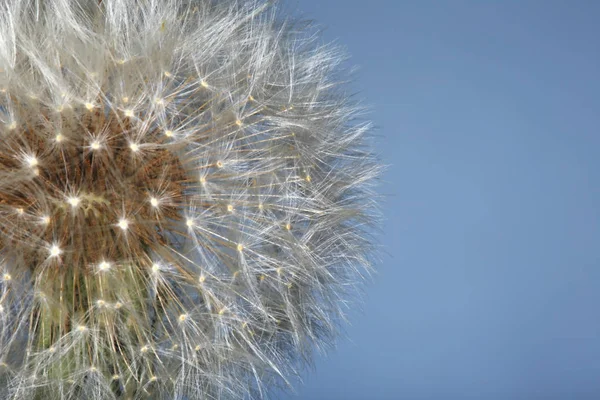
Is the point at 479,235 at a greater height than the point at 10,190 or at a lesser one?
greater

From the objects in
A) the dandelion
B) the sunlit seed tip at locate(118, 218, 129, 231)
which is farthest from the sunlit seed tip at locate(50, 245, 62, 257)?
the sunlit seed tip at locate(118, 218, 129, 231)

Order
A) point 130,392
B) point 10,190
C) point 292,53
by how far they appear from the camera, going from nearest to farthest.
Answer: point 10,190
point 130,392
point 292,53

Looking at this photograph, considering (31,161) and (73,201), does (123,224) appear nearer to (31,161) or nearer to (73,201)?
(73,201)

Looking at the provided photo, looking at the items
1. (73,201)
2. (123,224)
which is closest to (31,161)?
(73,201)

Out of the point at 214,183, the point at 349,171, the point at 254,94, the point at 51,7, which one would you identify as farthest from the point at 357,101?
the point at 51,7

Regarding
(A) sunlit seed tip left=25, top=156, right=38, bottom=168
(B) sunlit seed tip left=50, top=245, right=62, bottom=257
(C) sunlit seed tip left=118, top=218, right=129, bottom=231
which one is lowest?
(B) sunlit seed tip left=50, top=245, right=62, bottom=257

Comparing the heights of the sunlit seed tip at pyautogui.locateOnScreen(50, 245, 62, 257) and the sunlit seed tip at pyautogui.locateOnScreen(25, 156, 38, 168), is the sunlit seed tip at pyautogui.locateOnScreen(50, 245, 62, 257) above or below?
below

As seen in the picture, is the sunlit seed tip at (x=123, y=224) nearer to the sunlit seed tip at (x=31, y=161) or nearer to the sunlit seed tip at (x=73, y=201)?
the sunlit seed tip at (x=73, y=201)

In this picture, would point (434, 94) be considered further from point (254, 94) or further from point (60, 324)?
point (60, 324)

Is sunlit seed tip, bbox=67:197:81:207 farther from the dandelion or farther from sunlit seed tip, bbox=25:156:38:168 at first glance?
sunlit seed tip, bbox=25:156:38:168
